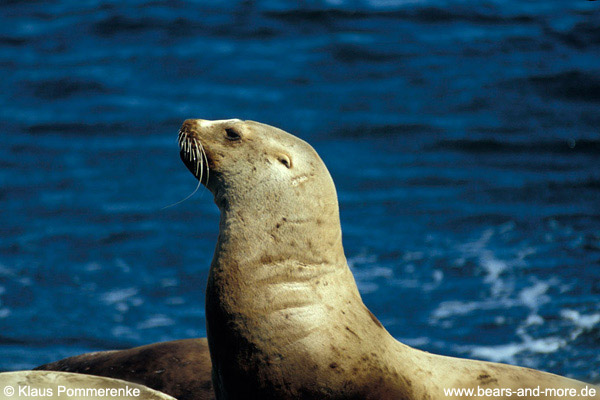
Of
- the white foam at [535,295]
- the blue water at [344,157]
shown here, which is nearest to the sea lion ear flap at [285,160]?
the blue water at [344,157]

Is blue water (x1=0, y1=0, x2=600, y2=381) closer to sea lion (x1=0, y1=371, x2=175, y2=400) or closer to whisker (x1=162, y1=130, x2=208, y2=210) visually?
sea lion (x1=0, y1=371, x2=175, y2=400)

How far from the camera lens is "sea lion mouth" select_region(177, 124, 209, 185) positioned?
14.5 ft

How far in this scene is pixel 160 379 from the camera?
5117 millimetres

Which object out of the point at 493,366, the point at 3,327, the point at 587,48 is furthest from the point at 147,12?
the point at 493,366

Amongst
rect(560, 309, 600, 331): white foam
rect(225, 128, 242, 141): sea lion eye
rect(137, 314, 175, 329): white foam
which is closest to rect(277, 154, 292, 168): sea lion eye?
rect(225, 128, 242, 141): sea lion eye

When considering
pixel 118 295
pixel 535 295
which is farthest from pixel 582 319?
pixel 118 295

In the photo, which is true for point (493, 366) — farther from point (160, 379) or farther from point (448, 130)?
point (448, 130)

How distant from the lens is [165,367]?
5.17 m

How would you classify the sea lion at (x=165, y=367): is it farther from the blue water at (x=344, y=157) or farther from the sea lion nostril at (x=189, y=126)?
the blue water at (x=344, y=157)

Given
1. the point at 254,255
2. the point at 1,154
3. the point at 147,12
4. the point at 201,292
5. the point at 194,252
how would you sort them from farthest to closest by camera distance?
the point at 147,12, the point at 1,154, the point at 194,252, the point at 201,292, the point at 254,255

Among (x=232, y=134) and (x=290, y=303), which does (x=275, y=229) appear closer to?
(x=290, y=303)

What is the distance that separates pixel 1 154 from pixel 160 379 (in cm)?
659

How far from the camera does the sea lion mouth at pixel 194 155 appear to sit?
443 centimetres

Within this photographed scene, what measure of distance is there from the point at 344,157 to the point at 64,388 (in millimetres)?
7248
